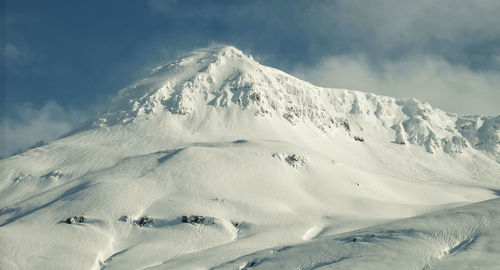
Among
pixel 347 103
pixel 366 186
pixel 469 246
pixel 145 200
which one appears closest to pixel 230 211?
pixel 145 200

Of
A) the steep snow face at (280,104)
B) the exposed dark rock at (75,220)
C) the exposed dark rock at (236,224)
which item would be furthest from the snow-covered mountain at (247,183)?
the steep snow face at (280,104)

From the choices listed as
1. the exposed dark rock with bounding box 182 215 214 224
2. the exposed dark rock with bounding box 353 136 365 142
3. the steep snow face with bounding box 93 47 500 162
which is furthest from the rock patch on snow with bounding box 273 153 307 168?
the exposed dark rock with bounding box 353 136 365 142

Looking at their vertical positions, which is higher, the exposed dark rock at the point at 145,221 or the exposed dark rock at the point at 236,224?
the exposed dark rock at the point at 145,221

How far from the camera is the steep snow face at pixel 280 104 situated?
14000cm

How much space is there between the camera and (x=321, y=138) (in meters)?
143

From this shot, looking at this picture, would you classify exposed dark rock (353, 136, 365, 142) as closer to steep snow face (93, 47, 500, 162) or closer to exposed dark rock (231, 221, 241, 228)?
steep snow face (93, 47, 500, 162)

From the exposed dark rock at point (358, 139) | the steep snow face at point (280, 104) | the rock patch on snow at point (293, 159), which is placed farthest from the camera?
the exposed dark rock at point (358, 139)

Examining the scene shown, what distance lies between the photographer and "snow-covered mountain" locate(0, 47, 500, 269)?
2003 inches

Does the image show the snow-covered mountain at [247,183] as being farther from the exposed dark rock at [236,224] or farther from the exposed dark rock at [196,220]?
the exposed dark rock at [236,224]

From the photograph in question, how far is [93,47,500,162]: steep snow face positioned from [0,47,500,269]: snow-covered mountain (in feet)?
2.20

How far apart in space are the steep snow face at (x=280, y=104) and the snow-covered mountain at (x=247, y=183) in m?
0.67

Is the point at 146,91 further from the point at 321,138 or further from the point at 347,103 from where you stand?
the point at 347,103

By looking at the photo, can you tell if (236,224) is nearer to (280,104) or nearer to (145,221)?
(145,221)

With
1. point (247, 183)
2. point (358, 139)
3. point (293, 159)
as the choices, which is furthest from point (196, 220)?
point (358, 139)
